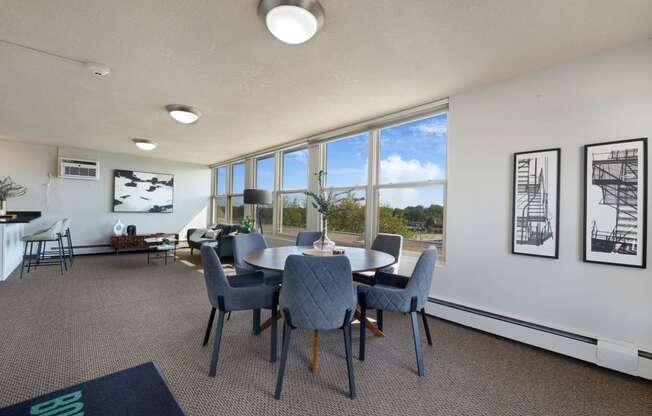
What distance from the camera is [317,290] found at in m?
1.78

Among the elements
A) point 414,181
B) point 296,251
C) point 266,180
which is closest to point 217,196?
point 266,180

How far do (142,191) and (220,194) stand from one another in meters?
1.89

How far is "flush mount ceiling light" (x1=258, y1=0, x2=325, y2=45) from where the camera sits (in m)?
1.76

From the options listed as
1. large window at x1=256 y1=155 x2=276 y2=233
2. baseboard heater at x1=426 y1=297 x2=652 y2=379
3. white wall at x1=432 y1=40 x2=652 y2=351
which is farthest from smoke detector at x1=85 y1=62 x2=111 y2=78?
baseboard heater at x1=426 y1=297 x2=652 y2=379

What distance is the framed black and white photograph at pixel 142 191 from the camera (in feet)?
23.0

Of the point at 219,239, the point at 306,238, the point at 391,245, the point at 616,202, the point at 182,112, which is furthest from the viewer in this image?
the point at 219,239

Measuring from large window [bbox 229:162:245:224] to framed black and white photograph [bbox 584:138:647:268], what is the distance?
656 cm

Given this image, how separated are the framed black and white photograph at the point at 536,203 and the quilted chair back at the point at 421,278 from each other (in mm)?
1102

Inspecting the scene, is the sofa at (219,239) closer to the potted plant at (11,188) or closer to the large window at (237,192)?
the large window at (237,192)

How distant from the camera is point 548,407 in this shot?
1.78 m

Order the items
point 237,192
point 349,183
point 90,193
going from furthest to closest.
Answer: point 237,192 < point 90,193 < point 349,183

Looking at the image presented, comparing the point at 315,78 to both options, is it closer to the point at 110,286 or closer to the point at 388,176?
the point at 388,176

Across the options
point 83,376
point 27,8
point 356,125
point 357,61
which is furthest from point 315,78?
point 83,376

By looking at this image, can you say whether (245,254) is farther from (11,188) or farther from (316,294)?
(11,188)
